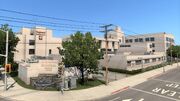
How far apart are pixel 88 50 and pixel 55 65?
8135mm

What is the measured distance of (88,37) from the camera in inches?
1321

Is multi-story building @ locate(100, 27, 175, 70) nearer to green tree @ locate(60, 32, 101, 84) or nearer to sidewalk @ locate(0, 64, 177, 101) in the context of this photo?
green tree @ locate(60, 32, 101, 84)

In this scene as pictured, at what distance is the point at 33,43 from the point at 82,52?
40346mm

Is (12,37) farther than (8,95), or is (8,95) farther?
(12,37)

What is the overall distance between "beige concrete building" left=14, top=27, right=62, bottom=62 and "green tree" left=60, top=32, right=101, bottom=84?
36879 mm

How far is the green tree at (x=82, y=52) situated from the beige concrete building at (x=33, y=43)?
3688 cm

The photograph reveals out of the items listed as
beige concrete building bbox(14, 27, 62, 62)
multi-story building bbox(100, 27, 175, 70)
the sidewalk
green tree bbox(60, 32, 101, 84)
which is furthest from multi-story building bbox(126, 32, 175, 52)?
the sidewalk

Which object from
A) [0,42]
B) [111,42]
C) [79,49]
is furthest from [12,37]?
[111,42]

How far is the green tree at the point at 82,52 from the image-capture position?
3198 cm

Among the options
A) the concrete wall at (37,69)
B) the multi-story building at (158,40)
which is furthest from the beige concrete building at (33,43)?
the multi-story building at (158,40)

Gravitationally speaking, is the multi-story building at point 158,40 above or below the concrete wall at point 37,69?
above

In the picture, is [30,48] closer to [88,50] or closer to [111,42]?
[111,42]

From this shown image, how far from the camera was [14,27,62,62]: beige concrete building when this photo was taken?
2648 inches

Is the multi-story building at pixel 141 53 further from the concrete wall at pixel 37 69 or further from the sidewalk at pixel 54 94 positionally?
the sidewalk at pixel 54 94
